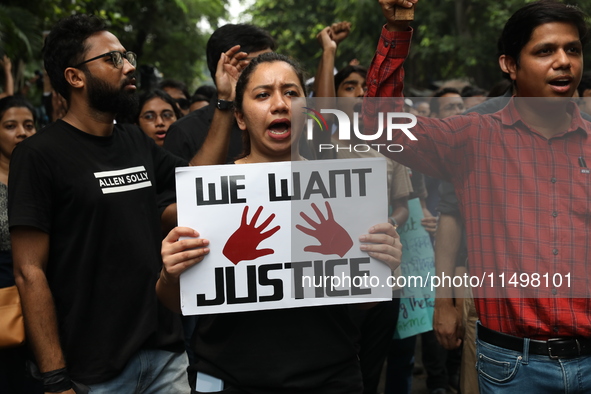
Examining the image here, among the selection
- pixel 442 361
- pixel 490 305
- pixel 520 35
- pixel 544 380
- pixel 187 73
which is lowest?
pixel 442 361

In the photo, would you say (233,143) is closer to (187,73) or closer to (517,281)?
(517,281)

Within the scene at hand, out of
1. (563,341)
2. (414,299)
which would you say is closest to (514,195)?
(563,341)

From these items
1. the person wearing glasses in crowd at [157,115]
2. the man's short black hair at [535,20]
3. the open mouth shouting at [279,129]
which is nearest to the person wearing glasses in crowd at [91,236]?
the open mouth shouting at [279,129]

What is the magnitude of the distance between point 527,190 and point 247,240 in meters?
1.03

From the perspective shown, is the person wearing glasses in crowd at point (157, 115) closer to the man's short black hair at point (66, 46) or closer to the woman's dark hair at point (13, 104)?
the woman's dark hair at point (13, 104)

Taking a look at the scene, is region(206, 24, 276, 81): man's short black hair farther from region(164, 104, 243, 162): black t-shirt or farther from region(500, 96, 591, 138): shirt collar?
region(500, 96, 591, 138): shirt collar

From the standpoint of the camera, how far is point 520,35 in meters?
2.74

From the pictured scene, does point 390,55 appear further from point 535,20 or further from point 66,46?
point 66,46

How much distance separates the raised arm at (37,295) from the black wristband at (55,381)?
13 mm

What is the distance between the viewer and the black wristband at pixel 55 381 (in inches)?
104

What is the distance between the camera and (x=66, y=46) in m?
3.07

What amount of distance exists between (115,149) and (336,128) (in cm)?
94

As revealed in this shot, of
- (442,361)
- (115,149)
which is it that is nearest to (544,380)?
(115,149)

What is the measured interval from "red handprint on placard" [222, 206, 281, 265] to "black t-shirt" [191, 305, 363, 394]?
0.67ft
